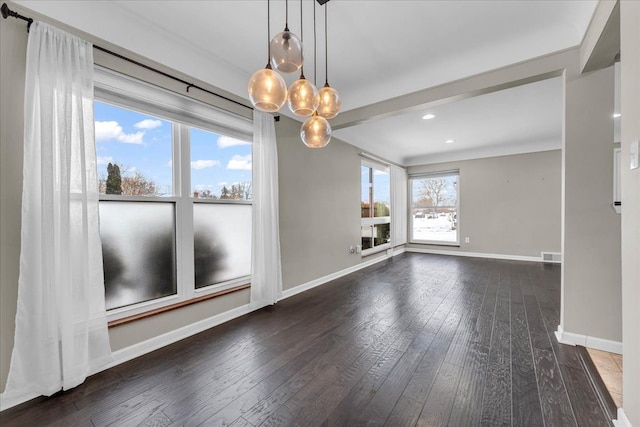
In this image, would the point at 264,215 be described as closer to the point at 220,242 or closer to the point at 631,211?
the point at 220,242

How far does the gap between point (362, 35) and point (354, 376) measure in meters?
2.79

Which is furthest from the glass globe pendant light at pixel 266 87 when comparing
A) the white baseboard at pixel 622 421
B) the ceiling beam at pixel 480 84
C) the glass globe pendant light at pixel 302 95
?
the white baseboard at pixel 622 421

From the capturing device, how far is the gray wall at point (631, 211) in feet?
3.79

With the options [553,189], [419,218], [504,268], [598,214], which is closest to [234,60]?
[598,214]

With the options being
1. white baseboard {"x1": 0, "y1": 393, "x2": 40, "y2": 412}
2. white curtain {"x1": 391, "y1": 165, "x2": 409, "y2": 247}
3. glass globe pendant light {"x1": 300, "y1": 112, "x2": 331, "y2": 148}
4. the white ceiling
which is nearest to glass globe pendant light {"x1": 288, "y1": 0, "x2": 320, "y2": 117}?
glass globe pendant light {"x1": 300, "y1": 112, "x2": 331, "y2": 148}

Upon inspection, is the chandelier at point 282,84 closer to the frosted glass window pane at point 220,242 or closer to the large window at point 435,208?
the frosted glass window pane at point 220,242

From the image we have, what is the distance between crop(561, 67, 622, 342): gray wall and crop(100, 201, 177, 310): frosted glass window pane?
3.52 metres

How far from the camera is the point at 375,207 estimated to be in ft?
19.5

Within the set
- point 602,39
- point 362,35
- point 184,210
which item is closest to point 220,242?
point 184,210

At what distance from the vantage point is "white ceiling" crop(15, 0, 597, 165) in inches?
77.3

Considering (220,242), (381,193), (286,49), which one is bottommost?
(220,242)

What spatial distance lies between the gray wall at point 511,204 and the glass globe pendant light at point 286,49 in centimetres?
620

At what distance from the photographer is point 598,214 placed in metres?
2.10

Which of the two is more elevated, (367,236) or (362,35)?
(362,35)
